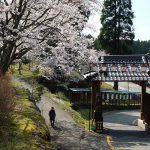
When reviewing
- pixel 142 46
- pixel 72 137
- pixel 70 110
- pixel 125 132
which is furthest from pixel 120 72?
pixel 142 46

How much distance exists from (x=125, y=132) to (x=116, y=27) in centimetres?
3307

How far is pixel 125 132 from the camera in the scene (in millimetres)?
25062

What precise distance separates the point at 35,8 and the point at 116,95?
18.8m

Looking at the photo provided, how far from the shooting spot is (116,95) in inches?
1558

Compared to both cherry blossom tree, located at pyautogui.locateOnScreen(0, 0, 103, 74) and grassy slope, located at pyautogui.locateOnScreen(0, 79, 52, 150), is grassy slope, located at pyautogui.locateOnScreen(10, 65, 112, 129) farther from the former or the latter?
grassy slope, located at pyautogui.locateOnScreen(0, 79, 52, 150)

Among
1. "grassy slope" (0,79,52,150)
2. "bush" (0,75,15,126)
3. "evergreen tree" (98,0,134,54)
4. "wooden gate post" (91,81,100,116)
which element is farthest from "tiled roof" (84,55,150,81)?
"evergreen tree" (98,0,134,54)

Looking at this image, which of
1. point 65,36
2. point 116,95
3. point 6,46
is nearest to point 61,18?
point 65,36

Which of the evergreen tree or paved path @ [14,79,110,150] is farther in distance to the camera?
the evergreen tree

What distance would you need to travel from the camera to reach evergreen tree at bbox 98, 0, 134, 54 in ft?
185

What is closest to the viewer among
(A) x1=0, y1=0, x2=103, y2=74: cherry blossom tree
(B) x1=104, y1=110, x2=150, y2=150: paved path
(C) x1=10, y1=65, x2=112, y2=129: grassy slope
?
(B) x1=104, y1=110, x2=150, y2=150: paved path

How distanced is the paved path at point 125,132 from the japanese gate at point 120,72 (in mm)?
1419

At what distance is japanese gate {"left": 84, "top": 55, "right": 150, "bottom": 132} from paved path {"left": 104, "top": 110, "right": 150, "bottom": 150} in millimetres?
1419

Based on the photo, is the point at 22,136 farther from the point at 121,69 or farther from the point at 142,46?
the point at 142,46

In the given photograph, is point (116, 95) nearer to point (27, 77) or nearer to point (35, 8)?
point (27, 77)
